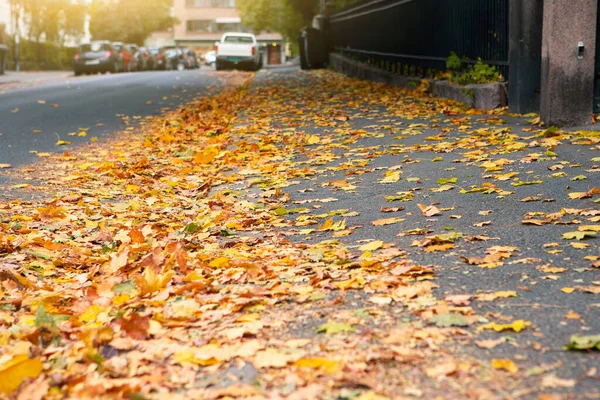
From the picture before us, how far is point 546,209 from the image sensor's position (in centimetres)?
580

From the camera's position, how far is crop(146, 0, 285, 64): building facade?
353 ft

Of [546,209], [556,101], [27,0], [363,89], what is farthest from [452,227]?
[27,0]

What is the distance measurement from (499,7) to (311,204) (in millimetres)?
6584

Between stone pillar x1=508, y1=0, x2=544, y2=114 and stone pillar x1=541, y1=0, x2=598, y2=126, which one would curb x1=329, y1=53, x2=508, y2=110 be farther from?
stone pillar x1=541, y1=0, x2=598, y2=126

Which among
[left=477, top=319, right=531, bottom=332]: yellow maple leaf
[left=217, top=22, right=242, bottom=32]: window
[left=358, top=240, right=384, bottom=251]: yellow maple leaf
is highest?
[left=217, top=22, right=242, bottom=32]: window

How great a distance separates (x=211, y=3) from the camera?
354ft

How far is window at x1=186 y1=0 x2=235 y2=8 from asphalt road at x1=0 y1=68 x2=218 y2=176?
277 feet

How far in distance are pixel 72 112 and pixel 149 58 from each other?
40.0 m

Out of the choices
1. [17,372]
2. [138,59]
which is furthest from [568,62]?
[138,59]

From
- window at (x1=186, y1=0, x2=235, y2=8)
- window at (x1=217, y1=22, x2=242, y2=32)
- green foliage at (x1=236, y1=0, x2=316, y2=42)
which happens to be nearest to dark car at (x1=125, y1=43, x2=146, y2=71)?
green foliage at (x1=236, y1=0, x2=316, y2=42)

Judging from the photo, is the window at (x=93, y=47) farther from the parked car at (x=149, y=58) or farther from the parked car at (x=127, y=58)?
the parked car at (x=149, y=58)

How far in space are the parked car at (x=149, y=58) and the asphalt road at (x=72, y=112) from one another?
29.2 metres

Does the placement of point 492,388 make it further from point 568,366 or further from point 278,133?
point 278,133

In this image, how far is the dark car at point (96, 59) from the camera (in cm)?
4406
